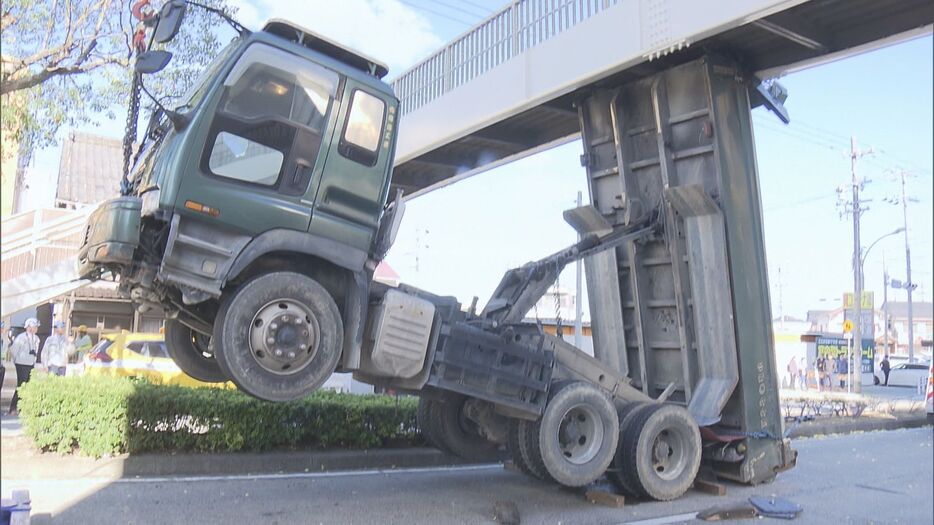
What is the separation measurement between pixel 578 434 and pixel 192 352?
12.1 feet

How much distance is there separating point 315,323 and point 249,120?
151 cm

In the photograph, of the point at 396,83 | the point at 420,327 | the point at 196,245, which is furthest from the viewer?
the point at 396,83

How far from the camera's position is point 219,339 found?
15.2 ft

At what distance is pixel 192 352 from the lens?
6008mm

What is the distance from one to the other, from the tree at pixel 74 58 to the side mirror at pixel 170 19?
19.9 inches

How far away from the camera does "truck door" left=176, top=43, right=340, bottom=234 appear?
470 cm

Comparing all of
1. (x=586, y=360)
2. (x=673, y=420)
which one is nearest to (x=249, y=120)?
(x=586, y=360)

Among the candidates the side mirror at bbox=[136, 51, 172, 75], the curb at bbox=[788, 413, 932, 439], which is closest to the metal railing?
the side mirror at bbox=[136, 51, 172, 75]

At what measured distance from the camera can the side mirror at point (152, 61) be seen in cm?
456

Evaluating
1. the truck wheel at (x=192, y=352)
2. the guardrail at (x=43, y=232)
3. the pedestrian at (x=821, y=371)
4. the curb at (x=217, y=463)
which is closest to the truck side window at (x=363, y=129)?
the guardrail at (x=43, y=232)

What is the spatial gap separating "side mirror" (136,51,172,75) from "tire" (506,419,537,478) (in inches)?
172

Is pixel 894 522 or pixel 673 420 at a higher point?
Result: pixel 673 420

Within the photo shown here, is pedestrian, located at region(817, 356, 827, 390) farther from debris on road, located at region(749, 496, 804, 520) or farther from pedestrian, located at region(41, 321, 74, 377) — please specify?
pedestrian, located at region(41, 321, 74, 377)

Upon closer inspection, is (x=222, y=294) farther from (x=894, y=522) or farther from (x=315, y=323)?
(x=894, y=522)
